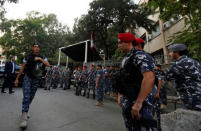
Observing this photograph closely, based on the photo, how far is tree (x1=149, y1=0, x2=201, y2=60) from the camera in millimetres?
3373

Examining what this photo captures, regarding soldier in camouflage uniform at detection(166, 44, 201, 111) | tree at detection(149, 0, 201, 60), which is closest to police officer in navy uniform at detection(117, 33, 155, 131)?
soldier in camouflage uniform at detection(166, 44, 201, 111)

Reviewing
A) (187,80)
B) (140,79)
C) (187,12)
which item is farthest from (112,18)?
(140,79)

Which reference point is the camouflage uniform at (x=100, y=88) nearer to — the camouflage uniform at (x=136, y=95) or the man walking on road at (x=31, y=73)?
the man walking on road at (x=31, y=73)

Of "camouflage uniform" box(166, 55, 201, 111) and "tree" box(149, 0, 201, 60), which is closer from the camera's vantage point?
"camouflage uniform" box(166, 55, 201, 111)

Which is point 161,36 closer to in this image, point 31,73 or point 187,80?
point 187,80

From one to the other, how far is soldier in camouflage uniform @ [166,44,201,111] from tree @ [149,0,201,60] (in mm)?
1222

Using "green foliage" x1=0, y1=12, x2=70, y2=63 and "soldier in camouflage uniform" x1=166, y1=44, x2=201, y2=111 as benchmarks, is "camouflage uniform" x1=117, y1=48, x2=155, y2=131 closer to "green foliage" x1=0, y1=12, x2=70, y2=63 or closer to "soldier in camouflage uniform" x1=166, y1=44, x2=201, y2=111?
"soldier in camouflage uniform" x1=166, y1=44, x2=201, y2=111

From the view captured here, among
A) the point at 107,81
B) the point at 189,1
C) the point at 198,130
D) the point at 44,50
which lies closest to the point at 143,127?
the point at 198,130

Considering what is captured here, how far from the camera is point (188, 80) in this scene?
227 cm

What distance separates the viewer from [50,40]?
36.1 m

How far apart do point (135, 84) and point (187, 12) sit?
331 cm

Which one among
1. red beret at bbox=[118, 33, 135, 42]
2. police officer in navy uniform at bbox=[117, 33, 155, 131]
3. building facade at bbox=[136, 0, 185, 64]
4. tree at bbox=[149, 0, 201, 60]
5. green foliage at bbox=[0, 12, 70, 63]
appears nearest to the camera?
police officer in navy uniform at bbox=[117, 33, 155, 131]

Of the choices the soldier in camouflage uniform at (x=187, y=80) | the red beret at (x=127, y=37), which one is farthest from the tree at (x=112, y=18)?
the red beret at (x=127, y=37)

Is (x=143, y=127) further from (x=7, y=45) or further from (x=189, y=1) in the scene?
(x=7, y=45)
